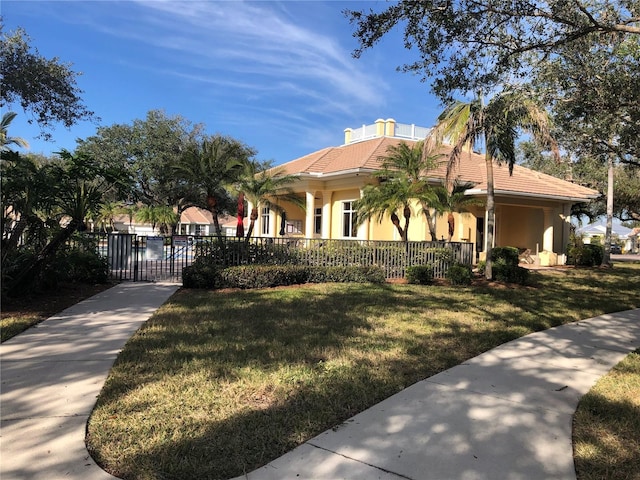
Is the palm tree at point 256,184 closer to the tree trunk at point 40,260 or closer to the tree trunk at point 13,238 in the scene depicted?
the tree trunk at point 40,260

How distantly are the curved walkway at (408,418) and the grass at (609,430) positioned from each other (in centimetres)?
11

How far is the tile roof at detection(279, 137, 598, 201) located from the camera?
62.8 feet

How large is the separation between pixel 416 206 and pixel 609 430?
15169mm

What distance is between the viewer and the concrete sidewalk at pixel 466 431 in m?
3.07

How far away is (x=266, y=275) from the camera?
40.2 feet

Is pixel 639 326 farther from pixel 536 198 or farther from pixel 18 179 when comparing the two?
pixel 536 198

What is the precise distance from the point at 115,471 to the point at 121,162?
31.6 meters

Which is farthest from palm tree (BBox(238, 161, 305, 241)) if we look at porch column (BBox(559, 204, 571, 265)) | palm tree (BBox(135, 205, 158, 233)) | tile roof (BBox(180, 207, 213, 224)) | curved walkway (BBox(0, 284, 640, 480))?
tile roof (BBox(180, 207, 213, 224))

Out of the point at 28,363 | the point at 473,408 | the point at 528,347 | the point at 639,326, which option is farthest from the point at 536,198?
the point at 28,363

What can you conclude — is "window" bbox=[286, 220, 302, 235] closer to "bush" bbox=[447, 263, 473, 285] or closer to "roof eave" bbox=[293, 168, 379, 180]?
"roof eave" bbox=[293, 168, 379, 180]

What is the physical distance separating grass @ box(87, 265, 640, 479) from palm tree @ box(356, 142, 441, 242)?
4.50m

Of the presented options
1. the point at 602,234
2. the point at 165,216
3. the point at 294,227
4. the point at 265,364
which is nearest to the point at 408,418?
the point at 265,364

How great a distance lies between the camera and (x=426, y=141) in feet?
45.5

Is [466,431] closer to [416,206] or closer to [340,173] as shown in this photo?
[340,173]
